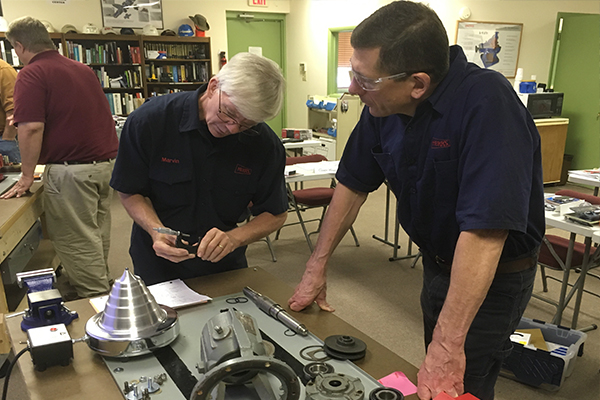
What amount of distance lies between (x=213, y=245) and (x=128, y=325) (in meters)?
0.37

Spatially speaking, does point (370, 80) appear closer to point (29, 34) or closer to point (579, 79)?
point (29, 34)

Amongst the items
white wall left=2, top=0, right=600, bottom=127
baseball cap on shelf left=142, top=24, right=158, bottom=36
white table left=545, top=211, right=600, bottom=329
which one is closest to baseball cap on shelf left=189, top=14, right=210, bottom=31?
white wall left=2, top=0, right=600, bottom=127

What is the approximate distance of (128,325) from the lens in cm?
113

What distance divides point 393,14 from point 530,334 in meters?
2.11

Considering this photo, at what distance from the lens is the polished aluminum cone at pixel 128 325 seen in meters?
1.11

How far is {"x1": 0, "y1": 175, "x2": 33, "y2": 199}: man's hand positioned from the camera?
2.77 m

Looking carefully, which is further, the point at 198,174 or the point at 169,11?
the point at 169,11

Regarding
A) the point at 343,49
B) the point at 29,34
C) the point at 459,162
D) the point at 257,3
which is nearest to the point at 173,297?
the point at 459,162

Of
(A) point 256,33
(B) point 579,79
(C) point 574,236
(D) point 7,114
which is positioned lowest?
(C) point 574,236

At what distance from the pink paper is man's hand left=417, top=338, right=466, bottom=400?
0.02 meters

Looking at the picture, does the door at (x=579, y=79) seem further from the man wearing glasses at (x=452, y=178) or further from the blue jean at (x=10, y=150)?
the blue jean at (x=10, y=150)

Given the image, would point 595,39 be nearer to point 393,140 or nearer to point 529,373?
point 529,373

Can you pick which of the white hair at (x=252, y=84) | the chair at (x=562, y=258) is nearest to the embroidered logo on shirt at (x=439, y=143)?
the white hair at (x=252, y=84)

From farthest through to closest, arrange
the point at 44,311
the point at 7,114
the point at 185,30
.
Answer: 1. the point at 185,30
2. the point at 7,114
3. the point at 44,311
